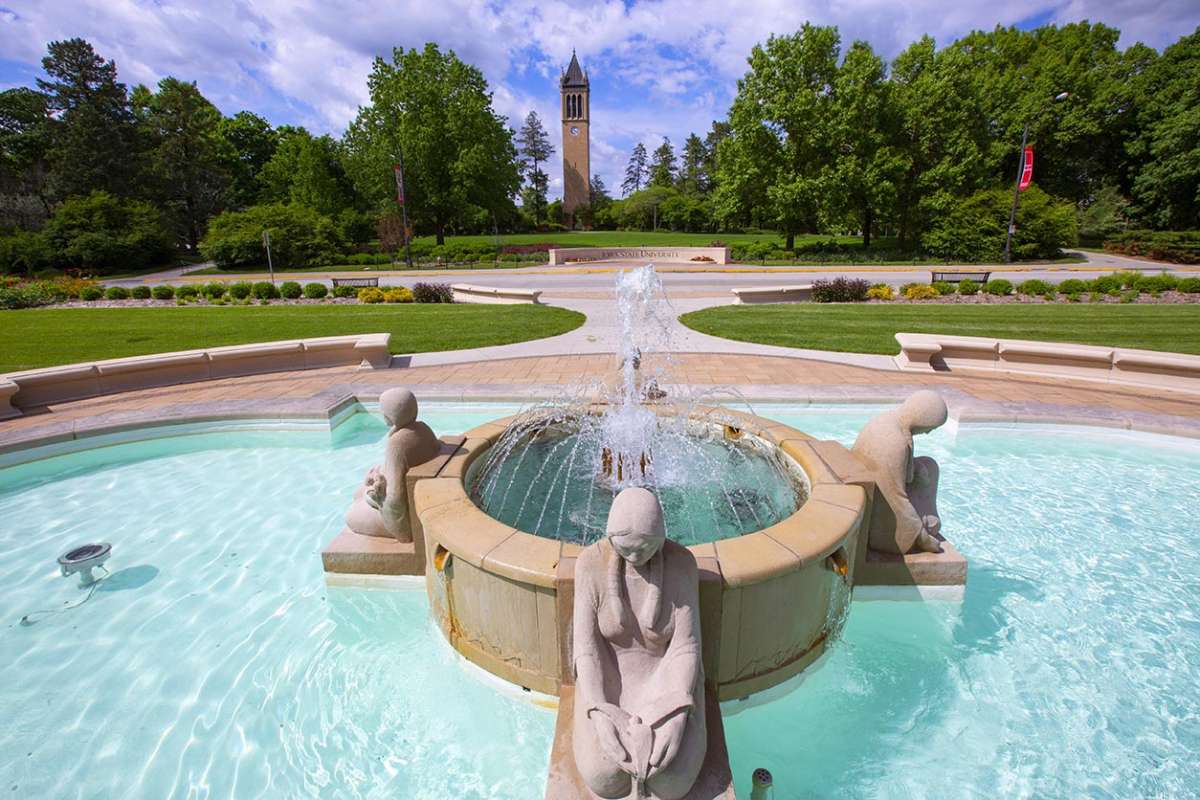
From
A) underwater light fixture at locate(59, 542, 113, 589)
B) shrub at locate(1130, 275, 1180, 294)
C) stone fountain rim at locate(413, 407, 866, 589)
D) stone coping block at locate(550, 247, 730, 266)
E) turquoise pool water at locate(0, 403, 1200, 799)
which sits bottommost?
turquoise pool water at locate(0, 403, 1200, 799)

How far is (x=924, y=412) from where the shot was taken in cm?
427

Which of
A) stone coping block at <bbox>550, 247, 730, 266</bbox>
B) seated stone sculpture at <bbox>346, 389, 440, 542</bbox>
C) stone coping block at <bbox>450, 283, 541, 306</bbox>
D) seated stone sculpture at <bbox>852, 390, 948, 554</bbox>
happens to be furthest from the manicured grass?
stone coping block at <bbox>550, 247, 730, 266</bbox>

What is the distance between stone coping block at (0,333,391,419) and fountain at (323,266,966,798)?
7654 mm

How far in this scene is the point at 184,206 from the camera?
5125 cm

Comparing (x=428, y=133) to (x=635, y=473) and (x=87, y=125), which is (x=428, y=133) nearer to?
(x=87, y=125)

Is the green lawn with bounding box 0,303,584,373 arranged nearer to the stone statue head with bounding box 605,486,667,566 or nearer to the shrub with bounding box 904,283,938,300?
the stone statue head with bounding box 605,486,667,566

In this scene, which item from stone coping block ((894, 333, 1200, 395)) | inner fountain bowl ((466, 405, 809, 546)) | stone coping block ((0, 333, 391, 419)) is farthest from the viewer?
stone coping block ((894, 333, 1200, 395))

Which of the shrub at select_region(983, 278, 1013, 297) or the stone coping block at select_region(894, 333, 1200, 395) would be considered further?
the shrub at select_region(983, 278, 1013, 297)

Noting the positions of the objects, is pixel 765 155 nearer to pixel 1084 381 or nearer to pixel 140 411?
pixel 1084 381

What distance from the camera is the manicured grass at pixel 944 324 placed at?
13735 mm

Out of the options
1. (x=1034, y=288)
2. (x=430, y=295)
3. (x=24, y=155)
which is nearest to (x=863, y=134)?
(x=1034, y=288)

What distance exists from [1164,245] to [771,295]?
32923 mm

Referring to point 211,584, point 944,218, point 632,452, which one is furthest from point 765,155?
point 211,584

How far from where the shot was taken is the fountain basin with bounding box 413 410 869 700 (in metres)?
3.44
